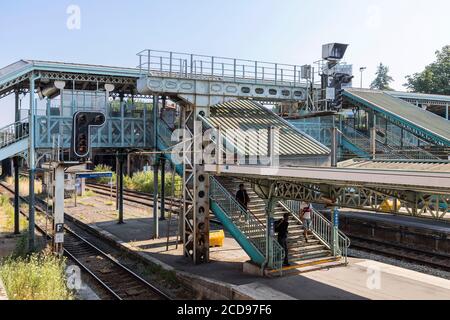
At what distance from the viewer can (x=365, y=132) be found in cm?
3002

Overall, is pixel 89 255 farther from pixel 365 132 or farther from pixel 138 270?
pixel 365 132

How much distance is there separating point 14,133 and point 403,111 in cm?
2207

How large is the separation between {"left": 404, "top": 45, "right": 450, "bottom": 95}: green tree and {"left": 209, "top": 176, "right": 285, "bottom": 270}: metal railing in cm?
5474

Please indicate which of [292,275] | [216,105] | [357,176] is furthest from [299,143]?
[357,176]

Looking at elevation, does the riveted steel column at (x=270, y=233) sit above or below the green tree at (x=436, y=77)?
below

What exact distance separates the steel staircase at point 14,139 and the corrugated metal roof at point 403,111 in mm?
19422

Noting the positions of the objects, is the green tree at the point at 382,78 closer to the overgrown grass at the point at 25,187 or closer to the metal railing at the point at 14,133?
the overgrown grass at the point at 25,187

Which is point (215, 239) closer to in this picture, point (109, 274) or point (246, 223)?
point (246, 223)

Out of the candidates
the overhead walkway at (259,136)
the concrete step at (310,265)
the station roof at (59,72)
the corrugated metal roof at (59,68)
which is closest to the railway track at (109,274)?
the concrete step at (310,265)

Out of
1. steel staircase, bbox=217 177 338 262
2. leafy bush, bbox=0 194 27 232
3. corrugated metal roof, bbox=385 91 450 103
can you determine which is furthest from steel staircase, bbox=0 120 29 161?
corrugated metal roof, bbox=385 91 450 103

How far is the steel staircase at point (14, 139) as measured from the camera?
17172 mm

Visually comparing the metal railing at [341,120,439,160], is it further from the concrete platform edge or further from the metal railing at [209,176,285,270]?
the concrete platform edge

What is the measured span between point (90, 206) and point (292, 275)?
21.0 metres
